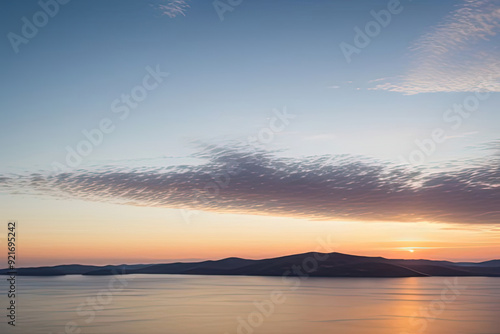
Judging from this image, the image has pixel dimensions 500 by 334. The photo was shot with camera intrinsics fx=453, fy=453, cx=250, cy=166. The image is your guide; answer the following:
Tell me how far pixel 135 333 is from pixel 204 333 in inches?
176

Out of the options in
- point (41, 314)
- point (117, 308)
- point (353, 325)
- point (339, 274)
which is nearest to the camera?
point (353, 325)

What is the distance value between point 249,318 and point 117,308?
50.4 ft

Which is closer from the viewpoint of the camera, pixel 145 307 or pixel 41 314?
pixel 41 314

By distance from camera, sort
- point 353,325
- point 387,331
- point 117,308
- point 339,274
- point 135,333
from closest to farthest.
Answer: point 135,333 → point 387,331 → point 353,325 → point 117,308 → point 339,274

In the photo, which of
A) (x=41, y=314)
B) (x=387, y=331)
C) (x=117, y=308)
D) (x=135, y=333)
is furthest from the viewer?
(x=117, y=308)

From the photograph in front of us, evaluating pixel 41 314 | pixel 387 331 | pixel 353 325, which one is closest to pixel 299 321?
pixel 353 325

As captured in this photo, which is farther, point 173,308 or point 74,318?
point 173,308

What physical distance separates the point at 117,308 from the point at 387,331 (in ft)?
87.4

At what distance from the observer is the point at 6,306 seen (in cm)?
4547

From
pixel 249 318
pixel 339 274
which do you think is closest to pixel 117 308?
pixel 249 318

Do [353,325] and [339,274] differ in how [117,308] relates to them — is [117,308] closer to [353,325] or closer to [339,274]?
[353,325]

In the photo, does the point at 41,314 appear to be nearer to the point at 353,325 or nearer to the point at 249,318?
the point at 249,318

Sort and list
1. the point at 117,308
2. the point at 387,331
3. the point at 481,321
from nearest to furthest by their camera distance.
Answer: the point at 387,331 < the point at 481,321 < the point at 117,308

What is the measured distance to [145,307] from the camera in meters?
46.4
